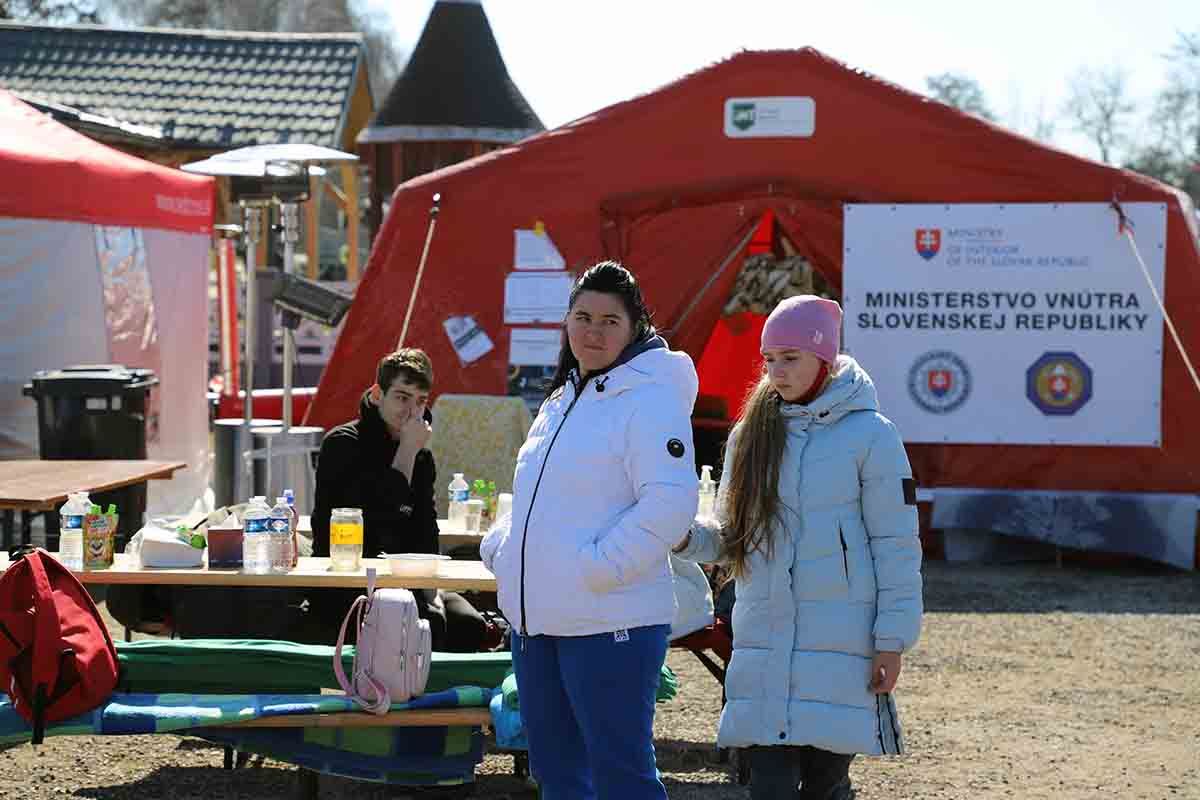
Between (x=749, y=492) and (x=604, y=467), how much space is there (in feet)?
1.28

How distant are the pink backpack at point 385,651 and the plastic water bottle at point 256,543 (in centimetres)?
Result: 43

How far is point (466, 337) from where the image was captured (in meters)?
10.8

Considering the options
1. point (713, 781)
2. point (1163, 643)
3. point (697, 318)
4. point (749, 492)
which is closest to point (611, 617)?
point (749, 492)

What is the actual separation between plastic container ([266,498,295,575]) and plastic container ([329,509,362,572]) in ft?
0.42

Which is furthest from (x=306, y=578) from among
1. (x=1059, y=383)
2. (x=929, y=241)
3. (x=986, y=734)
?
(x=1059, y=383)

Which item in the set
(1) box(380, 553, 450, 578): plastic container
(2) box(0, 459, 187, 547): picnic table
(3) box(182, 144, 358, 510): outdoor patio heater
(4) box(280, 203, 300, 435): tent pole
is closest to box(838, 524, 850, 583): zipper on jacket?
(1) box(380, 553, 450, 578): plastic container

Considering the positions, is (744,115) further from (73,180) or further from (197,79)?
(197,79)

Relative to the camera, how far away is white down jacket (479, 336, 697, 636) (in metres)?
3.77

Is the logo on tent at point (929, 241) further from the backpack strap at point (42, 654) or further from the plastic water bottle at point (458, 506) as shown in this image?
the backpack strap at point (42, 654)

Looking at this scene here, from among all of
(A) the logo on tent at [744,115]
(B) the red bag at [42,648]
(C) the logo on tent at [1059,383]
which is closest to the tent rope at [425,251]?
(A) the logo on tent at [744,115]

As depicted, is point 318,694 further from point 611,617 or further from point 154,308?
point 154,308

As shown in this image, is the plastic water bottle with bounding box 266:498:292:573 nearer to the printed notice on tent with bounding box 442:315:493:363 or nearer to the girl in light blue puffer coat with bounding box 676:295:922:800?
the girl in light blue puffer coat with bounding box 676:295:922:800

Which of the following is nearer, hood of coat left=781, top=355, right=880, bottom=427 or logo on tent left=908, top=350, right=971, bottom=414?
hood of coat left=781, top=355, right=880, bottom=427

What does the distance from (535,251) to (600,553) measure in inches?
279
